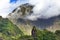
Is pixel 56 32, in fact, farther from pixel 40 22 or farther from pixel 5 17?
pixel 5 17

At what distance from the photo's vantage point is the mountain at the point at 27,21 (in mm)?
7004

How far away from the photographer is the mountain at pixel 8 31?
276 inches

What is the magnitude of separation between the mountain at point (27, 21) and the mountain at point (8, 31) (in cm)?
12

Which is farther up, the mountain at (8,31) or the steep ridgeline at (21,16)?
the steep ridgeline at (21,16)

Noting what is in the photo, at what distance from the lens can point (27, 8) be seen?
716cm

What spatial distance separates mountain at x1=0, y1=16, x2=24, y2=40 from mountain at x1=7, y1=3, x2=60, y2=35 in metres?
0.12

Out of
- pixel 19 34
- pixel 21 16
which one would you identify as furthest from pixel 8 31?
pixel 21 16

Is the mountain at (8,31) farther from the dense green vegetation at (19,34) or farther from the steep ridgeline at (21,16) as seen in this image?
the steep ridgeline at (21,16)

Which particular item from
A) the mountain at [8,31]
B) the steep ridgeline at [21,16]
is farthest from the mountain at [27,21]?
the mountain at [8,31]

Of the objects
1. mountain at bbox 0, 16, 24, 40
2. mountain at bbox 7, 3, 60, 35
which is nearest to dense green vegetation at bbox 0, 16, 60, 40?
mountain at bbox 0, 16, 24, 40

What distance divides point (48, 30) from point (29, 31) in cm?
60

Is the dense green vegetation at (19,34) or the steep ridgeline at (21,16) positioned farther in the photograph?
the steep ridgeline at (21,16)

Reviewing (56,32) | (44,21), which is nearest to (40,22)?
(44,21)

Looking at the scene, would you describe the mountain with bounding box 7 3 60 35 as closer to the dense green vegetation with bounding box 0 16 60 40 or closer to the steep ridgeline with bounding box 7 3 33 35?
the steep ridgeline with bounding box 7 3 33 35
